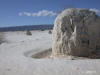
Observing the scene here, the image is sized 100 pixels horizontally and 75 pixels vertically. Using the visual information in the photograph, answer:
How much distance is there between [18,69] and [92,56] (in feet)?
10.6

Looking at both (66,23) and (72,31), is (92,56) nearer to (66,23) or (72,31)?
(72,31)

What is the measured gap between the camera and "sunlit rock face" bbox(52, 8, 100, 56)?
6.00 meters

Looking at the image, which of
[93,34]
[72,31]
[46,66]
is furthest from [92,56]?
[46,66]

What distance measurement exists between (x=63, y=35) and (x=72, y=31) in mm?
428

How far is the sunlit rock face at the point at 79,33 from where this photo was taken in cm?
600

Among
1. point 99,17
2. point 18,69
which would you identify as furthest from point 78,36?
point 18,69

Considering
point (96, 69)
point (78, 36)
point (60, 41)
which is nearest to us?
point (96, 69)

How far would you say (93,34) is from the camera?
19.9ft

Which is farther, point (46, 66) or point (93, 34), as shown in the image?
point (93, 34)

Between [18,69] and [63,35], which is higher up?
[63,35]

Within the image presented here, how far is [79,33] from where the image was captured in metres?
5.96

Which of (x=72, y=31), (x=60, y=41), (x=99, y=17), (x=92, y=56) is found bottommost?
(x=92, y=56)

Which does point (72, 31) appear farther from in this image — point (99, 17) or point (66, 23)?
point (99, 17)

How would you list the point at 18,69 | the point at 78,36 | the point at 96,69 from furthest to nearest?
1. the point at 78,36
2. the point at 18,69
3. the point at 96,69
